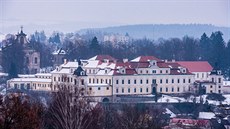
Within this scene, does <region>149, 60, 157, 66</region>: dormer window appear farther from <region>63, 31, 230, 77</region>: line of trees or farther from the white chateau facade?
<region>63, 31, 230, 77</region>: line of trees

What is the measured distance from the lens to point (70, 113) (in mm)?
12461

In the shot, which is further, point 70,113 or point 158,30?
point 158,30

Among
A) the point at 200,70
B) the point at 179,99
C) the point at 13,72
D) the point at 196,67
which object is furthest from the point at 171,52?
the point at 179,99

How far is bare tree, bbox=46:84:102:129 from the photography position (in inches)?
487

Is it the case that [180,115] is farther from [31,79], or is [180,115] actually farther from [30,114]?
[30,114]

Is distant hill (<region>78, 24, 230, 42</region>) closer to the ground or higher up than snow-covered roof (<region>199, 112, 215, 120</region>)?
closer to the ground

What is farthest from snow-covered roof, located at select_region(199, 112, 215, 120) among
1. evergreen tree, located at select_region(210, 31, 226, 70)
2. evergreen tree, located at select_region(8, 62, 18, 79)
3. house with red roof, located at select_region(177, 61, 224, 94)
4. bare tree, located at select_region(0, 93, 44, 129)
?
evergreen tree, located at select_region(8, 62, 18, 79)

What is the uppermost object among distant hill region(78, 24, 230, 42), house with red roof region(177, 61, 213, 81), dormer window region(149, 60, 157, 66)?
dormer window region(149, 60, 157, 66)

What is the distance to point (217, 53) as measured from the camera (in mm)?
35875

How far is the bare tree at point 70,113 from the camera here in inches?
487

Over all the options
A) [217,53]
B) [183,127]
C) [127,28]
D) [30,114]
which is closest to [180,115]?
[183,127]

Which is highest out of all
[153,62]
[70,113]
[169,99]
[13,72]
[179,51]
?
[70,113]

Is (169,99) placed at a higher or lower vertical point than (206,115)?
lower

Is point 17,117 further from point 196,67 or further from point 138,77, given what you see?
point 196,67
